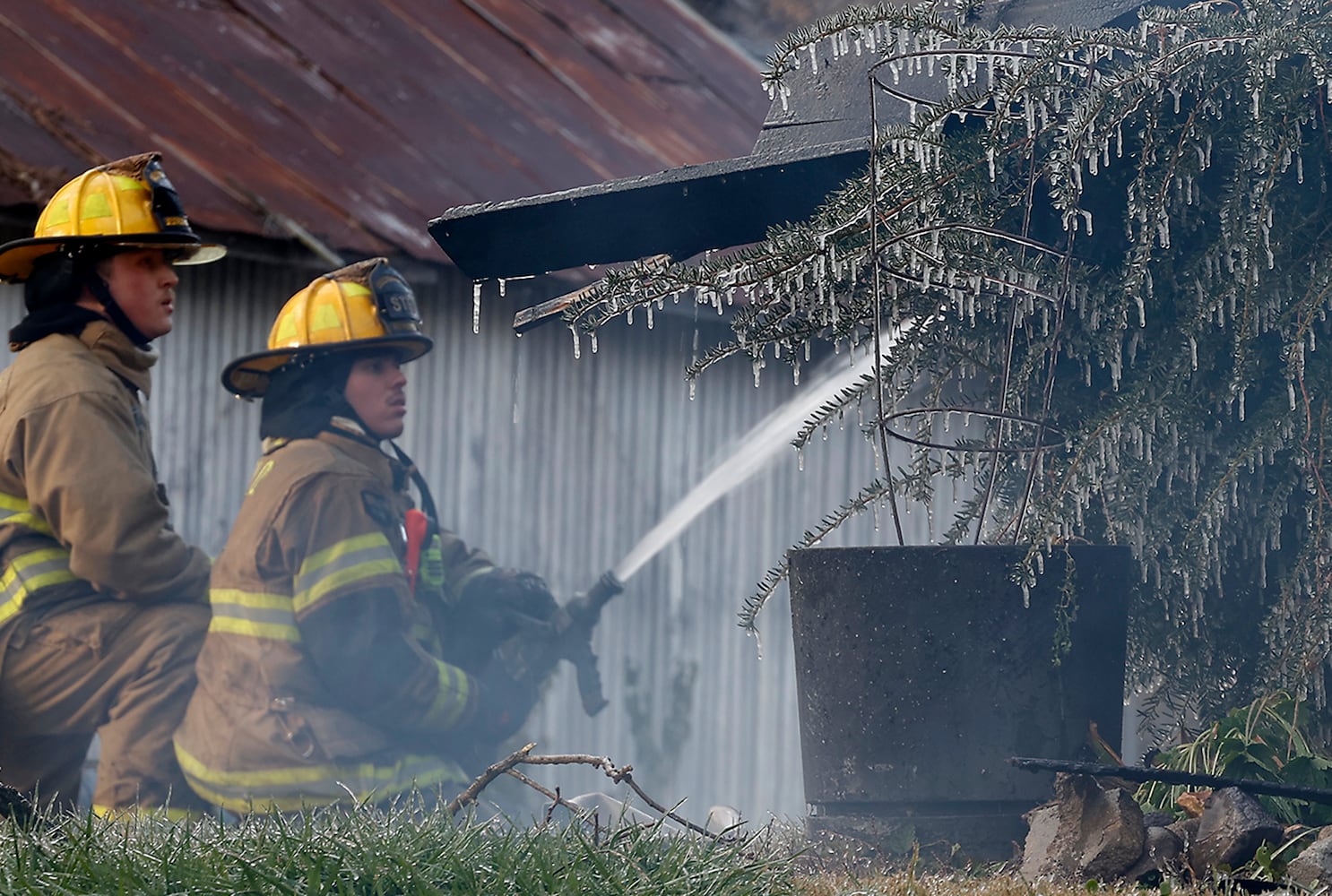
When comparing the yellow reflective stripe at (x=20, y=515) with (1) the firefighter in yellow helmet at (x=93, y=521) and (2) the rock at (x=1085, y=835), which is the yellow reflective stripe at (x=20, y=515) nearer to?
(1) the firefighter in yellow helmet at (x=93, y=521)

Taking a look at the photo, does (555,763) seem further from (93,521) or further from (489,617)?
(489,617)

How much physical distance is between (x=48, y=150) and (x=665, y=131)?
12.0ft

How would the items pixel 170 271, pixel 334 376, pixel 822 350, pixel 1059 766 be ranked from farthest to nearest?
pixel 822 350 < pixel 334 376 < pixel 170 271 < pixel 1059 766

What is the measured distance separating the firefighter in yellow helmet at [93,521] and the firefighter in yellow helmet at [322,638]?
6.6 inches

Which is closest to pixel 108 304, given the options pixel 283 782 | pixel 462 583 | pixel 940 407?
pixel 283 782

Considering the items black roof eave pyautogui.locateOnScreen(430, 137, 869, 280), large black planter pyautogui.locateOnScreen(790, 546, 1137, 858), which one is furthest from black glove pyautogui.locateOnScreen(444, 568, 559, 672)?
large black planter pyautogui.locateOnScreen(790, 546, 1137, 858)

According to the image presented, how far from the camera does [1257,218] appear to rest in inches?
100

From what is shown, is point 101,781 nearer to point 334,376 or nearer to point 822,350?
point 334,376

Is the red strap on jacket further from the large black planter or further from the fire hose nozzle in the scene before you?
the large black planter

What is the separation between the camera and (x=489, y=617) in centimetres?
583

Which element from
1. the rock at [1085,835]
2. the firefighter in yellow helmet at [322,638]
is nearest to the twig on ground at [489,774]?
the rock at [1085,835]

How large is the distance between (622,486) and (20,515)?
3708 millimetres

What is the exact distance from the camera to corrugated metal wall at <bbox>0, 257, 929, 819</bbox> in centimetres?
738

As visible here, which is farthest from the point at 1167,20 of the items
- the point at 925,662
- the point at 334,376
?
the point at 334,376
